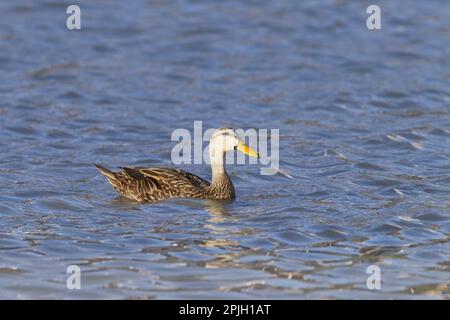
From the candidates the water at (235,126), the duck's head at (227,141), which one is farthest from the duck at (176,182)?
the water at (235,126)

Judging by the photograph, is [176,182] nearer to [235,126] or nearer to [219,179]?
[219,179]

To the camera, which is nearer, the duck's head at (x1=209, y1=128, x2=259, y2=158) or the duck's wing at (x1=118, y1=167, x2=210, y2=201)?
the duck's wing at (x1=118, y1=167, x2=210, y2=201)

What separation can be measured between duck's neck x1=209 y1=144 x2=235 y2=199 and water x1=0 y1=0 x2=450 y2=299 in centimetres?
23

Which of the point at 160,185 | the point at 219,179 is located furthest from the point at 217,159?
the point at 160,185

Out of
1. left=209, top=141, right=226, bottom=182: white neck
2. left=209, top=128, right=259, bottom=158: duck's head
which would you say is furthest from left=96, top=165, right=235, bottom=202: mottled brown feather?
left=209, top=128, right=259, bottom=158: duck's head

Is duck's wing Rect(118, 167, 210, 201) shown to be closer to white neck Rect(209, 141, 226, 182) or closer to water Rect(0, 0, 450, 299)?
water Rect(0, 0, 450, 299)

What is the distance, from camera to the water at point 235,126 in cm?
1093

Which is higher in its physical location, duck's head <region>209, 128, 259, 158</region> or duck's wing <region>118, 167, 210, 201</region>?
duck's head <region>209, 128, 259, 158</region>

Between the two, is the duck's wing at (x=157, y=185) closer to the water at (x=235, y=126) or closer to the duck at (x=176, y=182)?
the duck at (x=176, y=182)

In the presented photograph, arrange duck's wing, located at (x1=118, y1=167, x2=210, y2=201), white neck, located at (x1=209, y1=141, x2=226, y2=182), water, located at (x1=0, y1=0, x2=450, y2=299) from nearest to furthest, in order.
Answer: water, located at (x1=0, y1=0, x2=450, y2=299)
duck's wing, located at (x1=118, y1=167, x2=210, y2=201)
white neck, located at (x1=209, y1=141, x2=226, y2=182)

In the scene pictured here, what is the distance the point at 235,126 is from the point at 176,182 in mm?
4407

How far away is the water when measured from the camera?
35.9 ft

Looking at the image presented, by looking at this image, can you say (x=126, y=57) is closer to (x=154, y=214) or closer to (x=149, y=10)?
(x=149, y=10)

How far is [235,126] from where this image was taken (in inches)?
705
